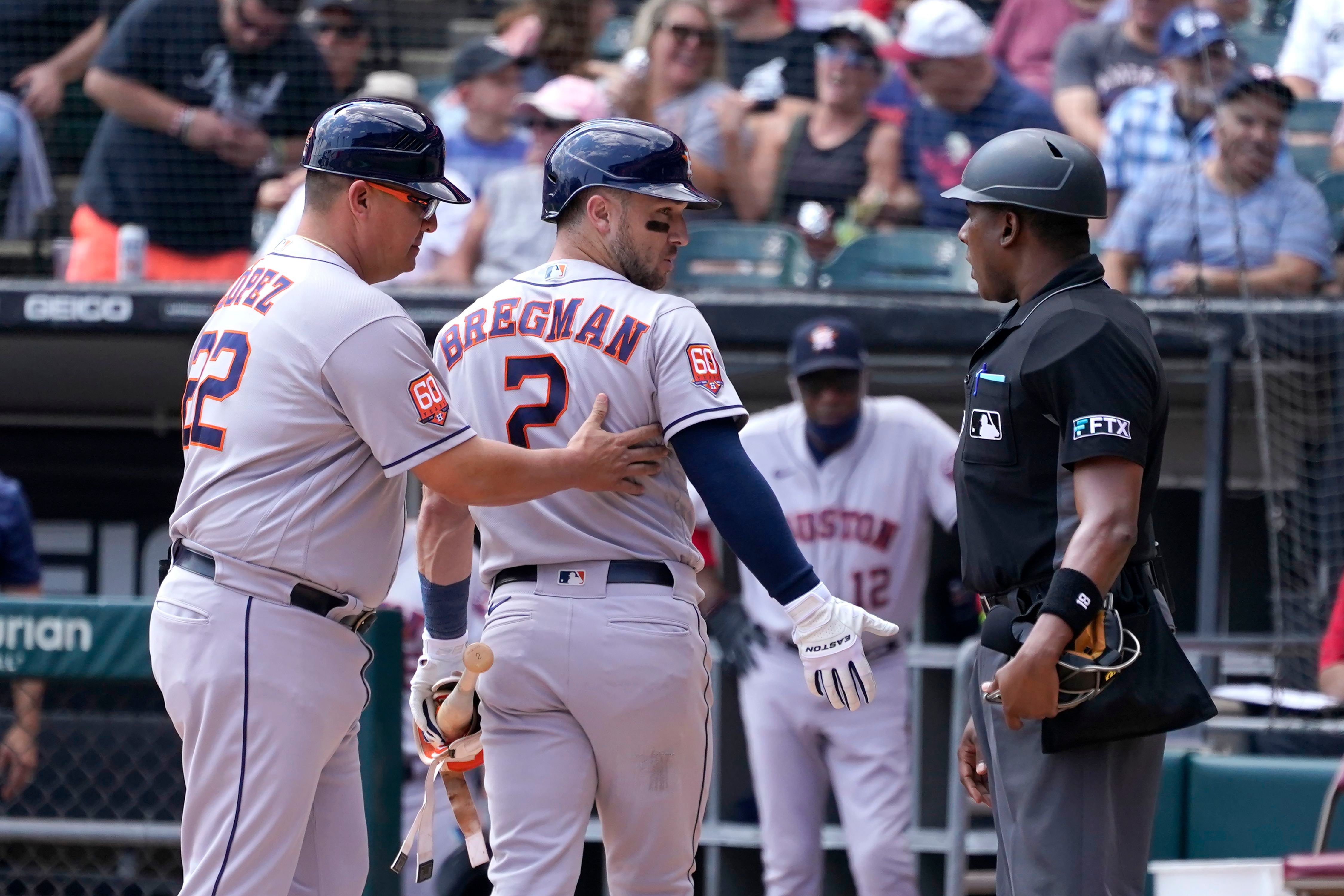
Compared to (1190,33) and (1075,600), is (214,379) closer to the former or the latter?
(1075,600)

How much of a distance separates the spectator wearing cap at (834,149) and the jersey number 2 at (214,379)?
4.00 meters

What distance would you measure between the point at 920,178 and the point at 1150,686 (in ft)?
13.6

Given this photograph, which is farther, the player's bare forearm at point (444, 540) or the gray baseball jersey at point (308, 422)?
the player's bare forearm at point (444, 540)

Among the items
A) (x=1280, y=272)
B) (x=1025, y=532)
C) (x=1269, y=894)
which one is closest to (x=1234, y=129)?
(x=1280, y=272)

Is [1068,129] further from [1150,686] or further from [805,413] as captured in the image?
[1150,686]

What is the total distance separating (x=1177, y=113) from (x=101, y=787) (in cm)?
434

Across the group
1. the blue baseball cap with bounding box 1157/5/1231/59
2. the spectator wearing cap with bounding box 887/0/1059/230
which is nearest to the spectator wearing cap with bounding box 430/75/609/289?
the spectator wearing cap with bounding box 887/0/1059/230

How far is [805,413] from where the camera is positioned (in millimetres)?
4910

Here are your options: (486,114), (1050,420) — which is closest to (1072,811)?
(1050,420)

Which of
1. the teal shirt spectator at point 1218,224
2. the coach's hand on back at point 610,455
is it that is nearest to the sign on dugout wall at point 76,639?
the coach's hand on back at point 610,455

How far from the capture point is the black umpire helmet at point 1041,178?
8.43 feet

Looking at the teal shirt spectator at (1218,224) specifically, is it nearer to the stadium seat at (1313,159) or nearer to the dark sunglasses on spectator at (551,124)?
the stadium seat at (1313,159)

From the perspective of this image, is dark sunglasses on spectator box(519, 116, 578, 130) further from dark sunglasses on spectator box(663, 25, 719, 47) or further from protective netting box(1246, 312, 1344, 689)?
protective netting box(1246, 312, 1344, 689)

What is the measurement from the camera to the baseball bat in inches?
106
